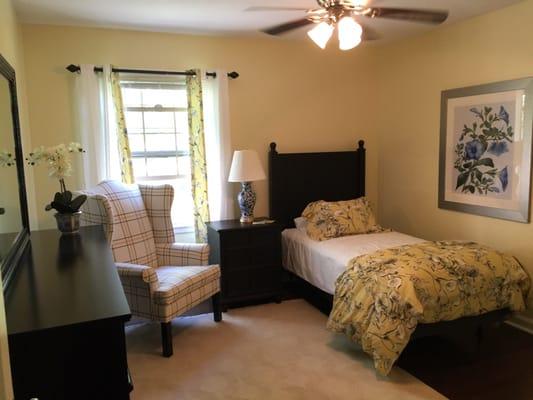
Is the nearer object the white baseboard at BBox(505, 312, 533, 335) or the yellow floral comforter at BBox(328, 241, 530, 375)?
the yellow floral comforter at BBox(328, 241, 530, 375)

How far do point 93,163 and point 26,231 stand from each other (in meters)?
1.24

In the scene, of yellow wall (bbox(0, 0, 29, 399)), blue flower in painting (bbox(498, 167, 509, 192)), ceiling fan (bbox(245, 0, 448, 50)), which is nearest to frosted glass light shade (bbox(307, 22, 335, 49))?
ceiling fan (bbox(245, 0, 448, 50))

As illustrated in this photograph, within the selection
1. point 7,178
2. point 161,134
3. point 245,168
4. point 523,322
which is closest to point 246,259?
point 245,168

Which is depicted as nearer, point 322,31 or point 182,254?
point 322,31

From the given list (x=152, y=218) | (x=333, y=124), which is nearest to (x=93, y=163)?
(x=152, y=218)

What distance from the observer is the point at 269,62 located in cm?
439

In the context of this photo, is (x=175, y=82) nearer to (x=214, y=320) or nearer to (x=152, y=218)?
(x=152, y=218)

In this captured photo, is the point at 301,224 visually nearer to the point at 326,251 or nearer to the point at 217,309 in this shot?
the point at 326,251

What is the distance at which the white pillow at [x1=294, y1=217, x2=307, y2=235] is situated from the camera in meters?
4.22

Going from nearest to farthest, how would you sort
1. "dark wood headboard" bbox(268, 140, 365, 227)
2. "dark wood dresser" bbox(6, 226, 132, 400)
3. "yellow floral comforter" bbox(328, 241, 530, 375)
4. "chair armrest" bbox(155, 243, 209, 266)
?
"dark wood dresser" bbox(6, 226, 132, 400) → "yellow floral comforter" bbox(328, 241, 530, 375) → "chair armrest" bbox(155, 243, 209, 266) → "dark wood headboard" bbox(268, 140, 365, 227)

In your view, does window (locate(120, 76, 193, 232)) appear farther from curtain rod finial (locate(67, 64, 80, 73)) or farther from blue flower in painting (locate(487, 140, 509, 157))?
blue flower in painting (locate(487, 140, 509, 157))

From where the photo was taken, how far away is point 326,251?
3625 millimetres

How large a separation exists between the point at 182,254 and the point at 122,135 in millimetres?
→ 1164

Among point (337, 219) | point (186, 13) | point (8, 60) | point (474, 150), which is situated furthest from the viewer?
point (337, 219)
